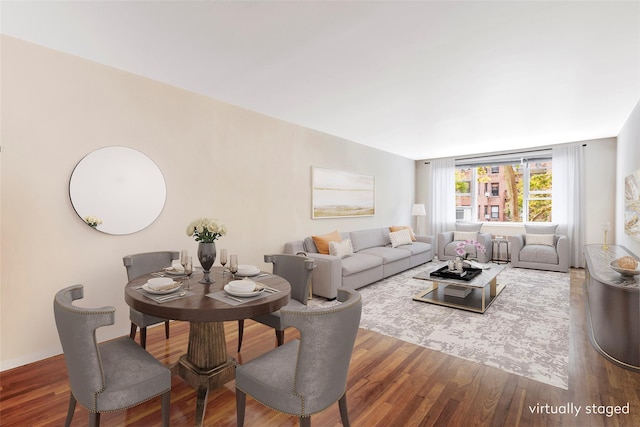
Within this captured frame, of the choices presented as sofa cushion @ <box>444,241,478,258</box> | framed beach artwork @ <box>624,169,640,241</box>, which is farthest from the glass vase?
sofa cushion @ <box>444,241,478,258</box>

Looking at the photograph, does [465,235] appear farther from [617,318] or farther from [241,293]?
[241,293]

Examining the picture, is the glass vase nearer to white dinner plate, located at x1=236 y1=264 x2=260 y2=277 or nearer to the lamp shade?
white dinner plate, located at x1=236 y1=264 x2=260 y2=277

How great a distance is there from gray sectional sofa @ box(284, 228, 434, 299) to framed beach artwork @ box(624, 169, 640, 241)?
3.02m

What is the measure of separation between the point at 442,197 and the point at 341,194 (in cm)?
351

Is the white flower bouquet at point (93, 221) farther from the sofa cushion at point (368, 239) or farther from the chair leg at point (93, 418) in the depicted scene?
the sofa cushion at point (368, 239)

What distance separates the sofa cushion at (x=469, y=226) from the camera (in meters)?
7.15

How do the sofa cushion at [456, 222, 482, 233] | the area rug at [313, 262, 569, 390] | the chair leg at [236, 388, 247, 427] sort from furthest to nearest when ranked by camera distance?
the sofa cushion at [456, 222, 482, 233] → the area rug at [313, 262, 569, 390] → the chair leg at [236, 388, 247, 427]

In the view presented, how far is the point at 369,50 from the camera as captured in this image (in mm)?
2512

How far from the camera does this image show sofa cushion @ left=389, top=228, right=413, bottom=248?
6.16m

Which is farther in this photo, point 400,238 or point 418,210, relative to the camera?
point 418,210

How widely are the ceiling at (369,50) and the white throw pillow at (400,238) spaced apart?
2720 mm

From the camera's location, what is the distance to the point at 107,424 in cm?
180

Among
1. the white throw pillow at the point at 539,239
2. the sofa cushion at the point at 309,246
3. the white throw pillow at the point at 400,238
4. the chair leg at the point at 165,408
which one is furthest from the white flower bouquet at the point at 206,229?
the white throw pillow at the point at 539,239

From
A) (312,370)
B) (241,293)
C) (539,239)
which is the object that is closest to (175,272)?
(241,293)
